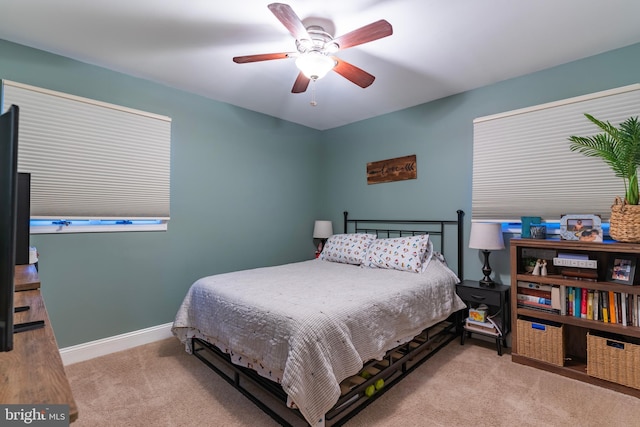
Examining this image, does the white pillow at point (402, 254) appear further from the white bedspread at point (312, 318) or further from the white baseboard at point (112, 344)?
the white baseboard at point (112, 344)

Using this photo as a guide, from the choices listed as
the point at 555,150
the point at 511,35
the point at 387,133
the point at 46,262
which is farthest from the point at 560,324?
the point at 46,262

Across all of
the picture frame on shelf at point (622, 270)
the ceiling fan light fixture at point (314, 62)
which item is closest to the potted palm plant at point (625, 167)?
the picture frame on shelf at point (622, 270)

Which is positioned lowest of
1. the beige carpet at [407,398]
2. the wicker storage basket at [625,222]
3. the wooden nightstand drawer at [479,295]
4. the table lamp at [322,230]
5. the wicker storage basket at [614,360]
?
the beige carpet at [407,398]

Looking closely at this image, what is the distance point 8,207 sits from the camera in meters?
0.70

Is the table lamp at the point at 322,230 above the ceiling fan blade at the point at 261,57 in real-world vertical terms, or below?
below

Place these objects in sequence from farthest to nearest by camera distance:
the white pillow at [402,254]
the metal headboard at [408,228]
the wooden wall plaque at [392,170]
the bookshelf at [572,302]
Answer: the wooden wall plaque at [392,170], the metal headboard at [408,228], the white pillow at [402,254], the bookshelf at [572,302]

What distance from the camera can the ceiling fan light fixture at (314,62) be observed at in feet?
6.45

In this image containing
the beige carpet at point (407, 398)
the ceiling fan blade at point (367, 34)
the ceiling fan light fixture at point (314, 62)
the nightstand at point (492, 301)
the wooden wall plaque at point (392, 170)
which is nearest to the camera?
the ceiling fan blade at point (367, 34)

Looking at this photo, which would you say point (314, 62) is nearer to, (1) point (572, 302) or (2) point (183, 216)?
(2) point (183, 216)

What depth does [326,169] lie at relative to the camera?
178 inches

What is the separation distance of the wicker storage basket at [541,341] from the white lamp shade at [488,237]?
0.64m

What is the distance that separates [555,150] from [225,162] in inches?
126

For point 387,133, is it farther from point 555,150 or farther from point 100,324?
point 100,324

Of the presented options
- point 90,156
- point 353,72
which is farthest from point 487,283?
point 90,156
